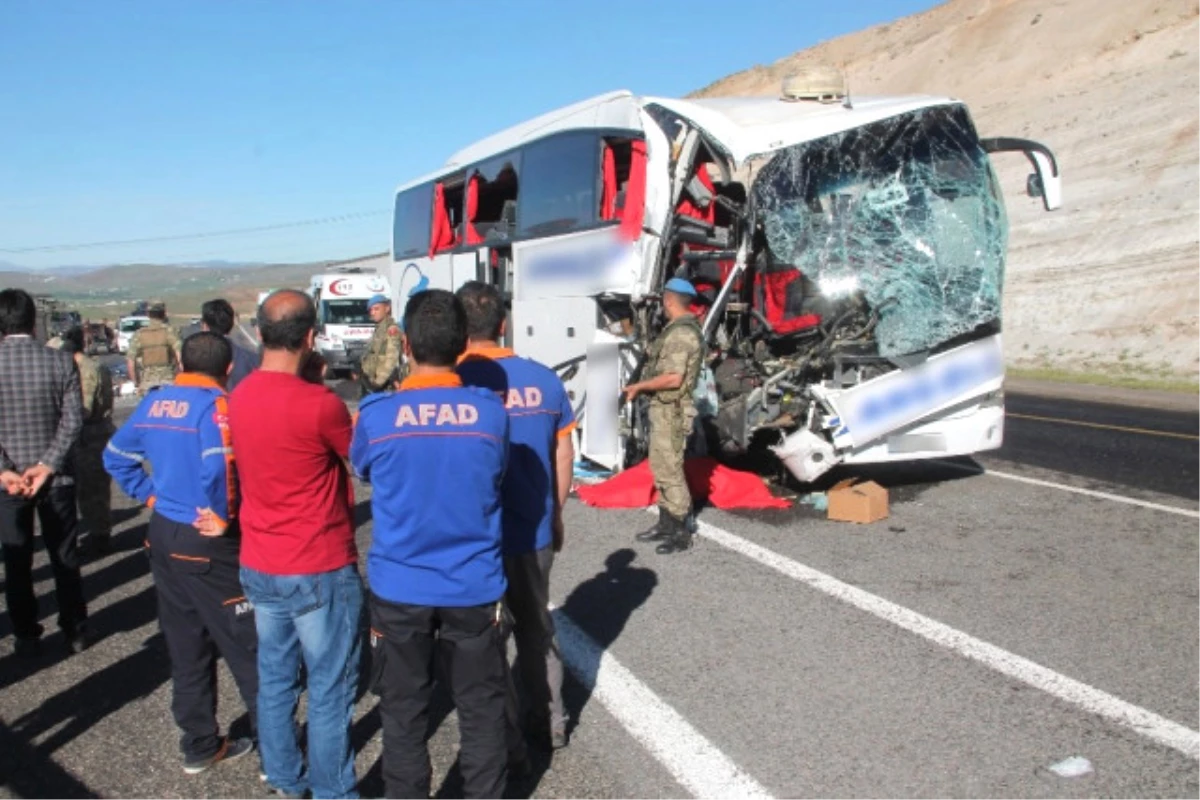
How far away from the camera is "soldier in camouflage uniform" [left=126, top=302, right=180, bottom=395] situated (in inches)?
351

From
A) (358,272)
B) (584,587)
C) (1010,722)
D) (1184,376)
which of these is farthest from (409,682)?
(358,272)

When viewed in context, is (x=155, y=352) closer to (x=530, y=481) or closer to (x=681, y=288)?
(x=681, y=288)

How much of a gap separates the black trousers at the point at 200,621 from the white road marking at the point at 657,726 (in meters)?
1.55

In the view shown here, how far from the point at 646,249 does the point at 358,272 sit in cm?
1892

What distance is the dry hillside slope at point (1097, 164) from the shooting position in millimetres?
24016

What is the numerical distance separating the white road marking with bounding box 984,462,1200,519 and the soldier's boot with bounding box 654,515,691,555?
368 cm

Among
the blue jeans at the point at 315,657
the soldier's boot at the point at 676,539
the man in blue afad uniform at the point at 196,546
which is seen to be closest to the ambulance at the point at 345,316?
the soldier's boot at the point at 676,539

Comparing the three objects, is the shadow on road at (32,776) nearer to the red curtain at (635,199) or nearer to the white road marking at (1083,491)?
the red curtain at (635,199)

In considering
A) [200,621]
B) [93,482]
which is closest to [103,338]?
[93,482]

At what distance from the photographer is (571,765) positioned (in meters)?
3.84

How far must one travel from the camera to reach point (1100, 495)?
27.0ft

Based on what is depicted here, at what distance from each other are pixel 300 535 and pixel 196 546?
2.49 feet

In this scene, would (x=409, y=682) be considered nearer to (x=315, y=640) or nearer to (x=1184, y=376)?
(x=315, y=640)

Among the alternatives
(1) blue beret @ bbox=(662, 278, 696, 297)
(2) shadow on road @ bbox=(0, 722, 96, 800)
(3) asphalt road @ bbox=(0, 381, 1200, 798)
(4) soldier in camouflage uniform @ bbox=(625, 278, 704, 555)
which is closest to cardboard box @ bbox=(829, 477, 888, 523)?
(3) asphalt road @ bbox=(0, 381, 1200, 798)
